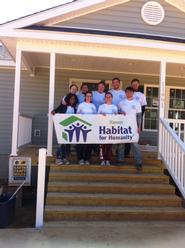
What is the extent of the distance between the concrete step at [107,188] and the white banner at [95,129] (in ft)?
3.02

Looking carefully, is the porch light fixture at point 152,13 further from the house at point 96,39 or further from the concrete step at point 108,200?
the concrete step at point 108,200

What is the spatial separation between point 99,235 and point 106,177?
190cm

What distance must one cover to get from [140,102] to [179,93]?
4.44 metres

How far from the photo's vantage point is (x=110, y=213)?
665 cm

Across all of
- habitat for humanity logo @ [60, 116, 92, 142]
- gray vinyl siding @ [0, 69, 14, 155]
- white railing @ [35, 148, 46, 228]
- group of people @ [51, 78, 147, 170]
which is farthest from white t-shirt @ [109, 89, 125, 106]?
gray vinyl siding @ [0, 69, 14, 155]

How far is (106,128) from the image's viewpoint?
26.1ft

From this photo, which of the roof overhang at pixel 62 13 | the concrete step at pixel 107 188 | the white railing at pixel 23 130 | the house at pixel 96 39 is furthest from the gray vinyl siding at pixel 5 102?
the concrete step at pixel 107 188

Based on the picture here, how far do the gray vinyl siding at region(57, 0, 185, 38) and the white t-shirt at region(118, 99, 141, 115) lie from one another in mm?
1916

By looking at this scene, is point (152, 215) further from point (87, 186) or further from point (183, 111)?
point (183, 111)

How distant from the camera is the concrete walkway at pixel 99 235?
543 centimetres

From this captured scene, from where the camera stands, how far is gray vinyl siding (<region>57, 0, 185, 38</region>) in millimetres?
8914

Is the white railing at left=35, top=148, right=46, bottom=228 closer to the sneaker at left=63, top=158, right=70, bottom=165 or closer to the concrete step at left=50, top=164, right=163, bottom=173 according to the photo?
the concrete step at left=50, top=164, right=163, bottom=173

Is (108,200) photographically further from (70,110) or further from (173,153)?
(70,110)

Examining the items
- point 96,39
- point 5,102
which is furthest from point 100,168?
point 5,102
